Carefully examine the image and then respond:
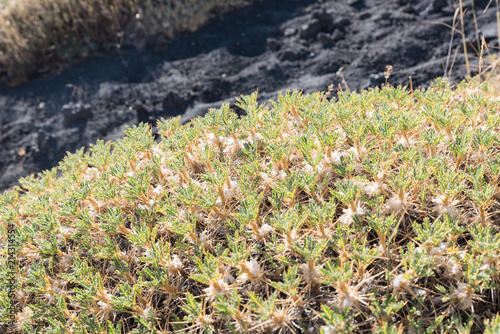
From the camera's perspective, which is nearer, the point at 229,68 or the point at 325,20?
the point at 229,68

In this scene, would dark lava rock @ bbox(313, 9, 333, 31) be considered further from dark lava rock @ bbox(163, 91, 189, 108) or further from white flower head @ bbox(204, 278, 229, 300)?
white flower head @ bbox(204, 278, 229, 300)

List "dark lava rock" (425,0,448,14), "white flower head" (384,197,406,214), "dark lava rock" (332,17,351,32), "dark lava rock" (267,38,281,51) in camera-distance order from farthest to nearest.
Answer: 1. "dark lava rock" (267,38,281,51)
2. "dark lava rock" (332,17,351,32)
3. "dark lava rock" (425,0,448,14)
4. "white flower head" (384,197,406,214)

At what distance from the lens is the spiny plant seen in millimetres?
1528

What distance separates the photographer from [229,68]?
5621 millimetres

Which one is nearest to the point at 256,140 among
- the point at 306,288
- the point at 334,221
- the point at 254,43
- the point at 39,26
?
the point at 334,221

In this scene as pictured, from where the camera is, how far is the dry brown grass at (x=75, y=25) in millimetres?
6422

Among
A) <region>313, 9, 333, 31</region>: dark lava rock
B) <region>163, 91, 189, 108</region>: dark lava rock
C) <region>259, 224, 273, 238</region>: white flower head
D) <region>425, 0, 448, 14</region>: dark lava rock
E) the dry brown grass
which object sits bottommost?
<region>163, 91, 189, 108</region>: dark lava rock

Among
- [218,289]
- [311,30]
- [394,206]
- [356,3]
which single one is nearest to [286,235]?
[218,289]

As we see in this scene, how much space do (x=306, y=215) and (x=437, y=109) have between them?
1093 millimetres

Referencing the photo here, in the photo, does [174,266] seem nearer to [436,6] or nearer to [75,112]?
[75,112]

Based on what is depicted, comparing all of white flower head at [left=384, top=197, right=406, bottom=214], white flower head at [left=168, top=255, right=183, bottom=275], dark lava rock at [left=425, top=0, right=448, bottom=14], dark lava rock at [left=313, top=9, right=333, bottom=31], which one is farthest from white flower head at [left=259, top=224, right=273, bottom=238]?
dark lava rock at [left=425, top=0, right=448, bottom=14]

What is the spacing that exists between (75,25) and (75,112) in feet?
6.51

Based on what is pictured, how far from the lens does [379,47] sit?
5211 millimetres

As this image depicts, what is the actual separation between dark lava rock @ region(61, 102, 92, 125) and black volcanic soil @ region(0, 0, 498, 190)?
15 millimetres
